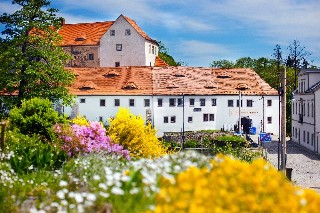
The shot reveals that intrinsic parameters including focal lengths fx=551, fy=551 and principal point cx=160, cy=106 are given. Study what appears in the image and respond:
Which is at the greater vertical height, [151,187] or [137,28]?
[137,28]

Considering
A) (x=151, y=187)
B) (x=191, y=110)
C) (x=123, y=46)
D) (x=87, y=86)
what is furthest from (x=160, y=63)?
(x=151, y=187)

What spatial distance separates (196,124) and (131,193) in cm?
6193

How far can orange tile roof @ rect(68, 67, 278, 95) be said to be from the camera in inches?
2685

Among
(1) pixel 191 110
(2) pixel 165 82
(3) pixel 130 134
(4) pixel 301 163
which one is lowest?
(4) pixel 301 163

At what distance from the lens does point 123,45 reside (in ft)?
277

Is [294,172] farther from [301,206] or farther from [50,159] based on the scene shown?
[301,206]

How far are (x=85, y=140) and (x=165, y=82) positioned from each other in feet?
160

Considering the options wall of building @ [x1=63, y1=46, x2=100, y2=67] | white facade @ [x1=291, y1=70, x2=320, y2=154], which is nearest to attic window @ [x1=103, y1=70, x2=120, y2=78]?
wall of building @ [x1=63, y1=46, x2=100, y2=67]

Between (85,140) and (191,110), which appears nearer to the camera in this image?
(85,140)

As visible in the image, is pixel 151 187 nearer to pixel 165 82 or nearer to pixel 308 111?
pixel 308 111

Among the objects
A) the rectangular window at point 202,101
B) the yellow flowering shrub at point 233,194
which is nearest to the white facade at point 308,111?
the rectangular window at point 202,101

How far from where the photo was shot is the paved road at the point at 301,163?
3466 cm

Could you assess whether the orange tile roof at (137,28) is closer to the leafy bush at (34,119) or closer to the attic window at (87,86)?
the attic window at (87,86)

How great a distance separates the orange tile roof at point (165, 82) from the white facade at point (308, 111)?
28.0 ft
